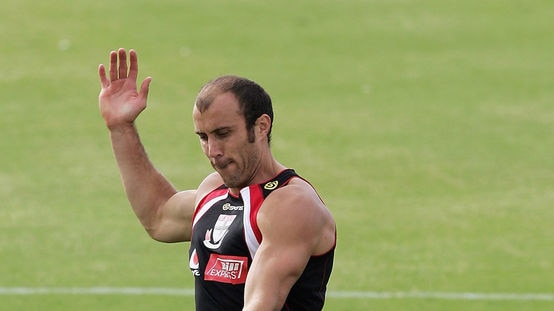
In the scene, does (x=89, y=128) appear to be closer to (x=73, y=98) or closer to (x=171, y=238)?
(x=73, y=98)

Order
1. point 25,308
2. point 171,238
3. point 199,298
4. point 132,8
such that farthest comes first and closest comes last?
point 132,8 → point 25,308 → point 171,238 → point 199,298

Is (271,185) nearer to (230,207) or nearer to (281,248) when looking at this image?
(230,207)

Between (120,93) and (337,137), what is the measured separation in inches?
405

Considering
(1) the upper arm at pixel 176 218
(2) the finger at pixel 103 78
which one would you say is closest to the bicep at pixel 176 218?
(1) the upper arm at pixel 176 218

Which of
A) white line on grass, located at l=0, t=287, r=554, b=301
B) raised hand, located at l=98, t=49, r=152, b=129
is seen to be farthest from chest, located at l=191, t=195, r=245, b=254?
white line on grass, located at l=0, t=287, r=554, b=301

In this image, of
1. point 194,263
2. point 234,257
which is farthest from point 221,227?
point 194,263

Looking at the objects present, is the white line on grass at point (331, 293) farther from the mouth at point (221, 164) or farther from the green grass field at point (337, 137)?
the mouth at point (221, 164)

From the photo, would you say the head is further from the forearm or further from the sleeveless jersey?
the forearm

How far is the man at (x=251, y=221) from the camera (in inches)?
243

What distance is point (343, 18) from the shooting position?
2206 centimetres

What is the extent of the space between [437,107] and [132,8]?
639 centimetres

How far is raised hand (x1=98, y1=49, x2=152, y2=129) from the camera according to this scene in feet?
24.0

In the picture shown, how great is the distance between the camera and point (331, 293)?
12.7 metres

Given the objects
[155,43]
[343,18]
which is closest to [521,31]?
[343,18]
